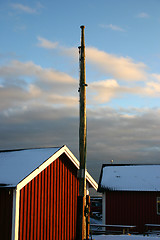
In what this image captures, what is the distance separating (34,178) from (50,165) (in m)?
1.37

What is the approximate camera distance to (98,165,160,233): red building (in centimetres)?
2564

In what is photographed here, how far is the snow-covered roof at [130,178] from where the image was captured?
26.4 metres

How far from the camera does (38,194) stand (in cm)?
1521

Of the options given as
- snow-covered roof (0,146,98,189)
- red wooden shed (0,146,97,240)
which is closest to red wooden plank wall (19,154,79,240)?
red wooden shed (0,146,97,240)

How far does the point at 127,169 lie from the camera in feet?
97.5

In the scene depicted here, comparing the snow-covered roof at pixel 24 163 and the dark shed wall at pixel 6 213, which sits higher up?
the snow-covered roof at pixel 24 163

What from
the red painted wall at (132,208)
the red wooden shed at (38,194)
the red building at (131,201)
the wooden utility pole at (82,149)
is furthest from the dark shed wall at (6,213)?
the red painted wall at (132,208)

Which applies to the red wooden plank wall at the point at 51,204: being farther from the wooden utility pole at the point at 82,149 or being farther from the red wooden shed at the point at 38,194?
the wooden utility pole at the point at 82,149

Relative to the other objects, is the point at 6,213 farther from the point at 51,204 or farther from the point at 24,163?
the point at 51,204

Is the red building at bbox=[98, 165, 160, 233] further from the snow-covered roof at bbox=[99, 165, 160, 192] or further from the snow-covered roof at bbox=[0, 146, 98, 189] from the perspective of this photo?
the snow-covered roof at bbox=[0, 146, 98, 189]

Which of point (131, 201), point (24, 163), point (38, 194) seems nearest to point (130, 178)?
point (131, 201)

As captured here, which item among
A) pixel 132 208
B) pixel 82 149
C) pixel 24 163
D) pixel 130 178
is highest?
pixel 82 149

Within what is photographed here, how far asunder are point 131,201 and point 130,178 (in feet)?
7.86

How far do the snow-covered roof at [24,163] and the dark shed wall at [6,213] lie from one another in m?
0.57
